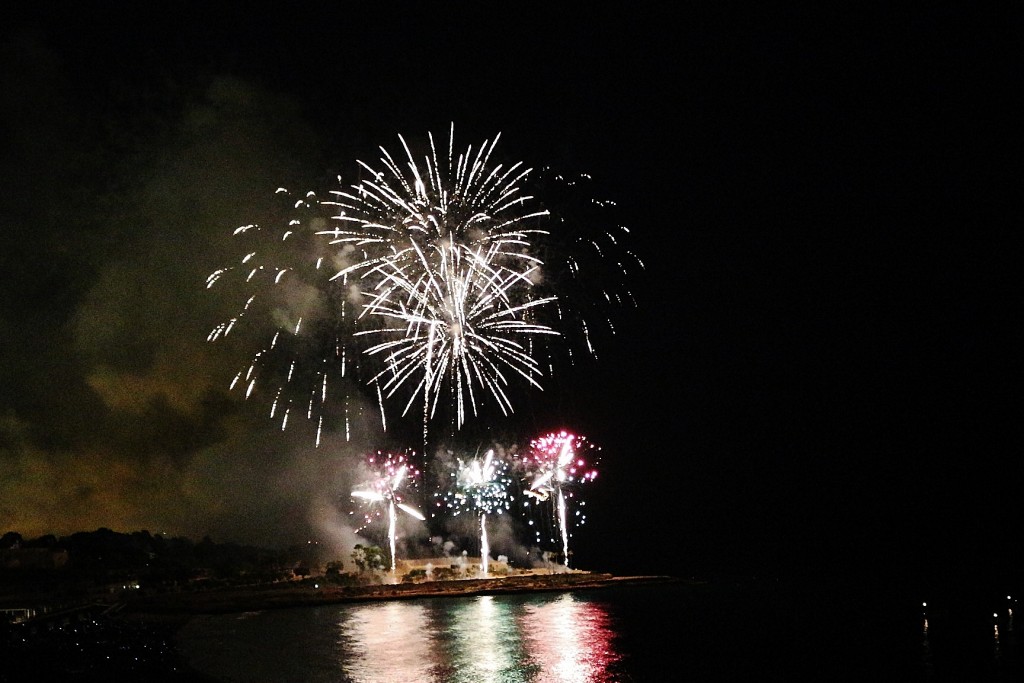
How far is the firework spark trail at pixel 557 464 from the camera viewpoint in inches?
1848

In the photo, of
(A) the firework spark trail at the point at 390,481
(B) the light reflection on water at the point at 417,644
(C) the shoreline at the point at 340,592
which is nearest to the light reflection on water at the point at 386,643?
(B) the light reflection on water at the point at 417,644

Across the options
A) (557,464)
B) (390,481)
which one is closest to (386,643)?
(557,464)

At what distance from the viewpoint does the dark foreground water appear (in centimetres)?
1772

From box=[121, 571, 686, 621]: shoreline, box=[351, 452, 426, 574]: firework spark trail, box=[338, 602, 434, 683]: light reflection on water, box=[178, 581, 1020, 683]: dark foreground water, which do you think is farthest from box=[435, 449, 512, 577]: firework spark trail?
box=[338, 602, 434, 683]: light reflection on water

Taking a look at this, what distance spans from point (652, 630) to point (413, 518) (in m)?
36.6

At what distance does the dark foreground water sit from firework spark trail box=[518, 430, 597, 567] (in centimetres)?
1136

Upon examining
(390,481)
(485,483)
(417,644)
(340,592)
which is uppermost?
(390,481)

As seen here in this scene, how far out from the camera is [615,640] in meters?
21.7

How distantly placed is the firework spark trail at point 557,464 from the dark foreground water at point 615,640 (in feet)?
37.3

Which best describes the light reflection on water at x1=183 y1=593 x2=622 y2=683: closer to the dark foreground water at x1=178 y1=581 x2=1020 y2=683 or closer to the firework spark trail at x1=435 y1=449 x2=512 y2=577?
the dark foreground water at x1=178 y1=581 x2=1020 y2=683

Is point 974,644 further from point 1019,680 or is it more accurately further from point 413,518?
point 413,518

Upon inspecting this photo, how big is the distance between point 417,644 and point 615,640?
5412mm

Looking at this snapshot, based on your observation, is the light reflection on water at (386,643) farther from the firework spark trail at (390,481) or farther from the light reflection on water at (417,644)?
the firework spark trail at (390,481)

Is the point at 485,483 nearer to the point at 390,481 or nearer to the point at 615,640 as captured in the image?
the point at 390,481
